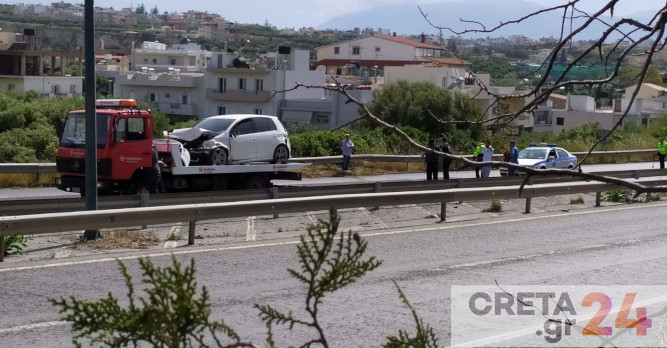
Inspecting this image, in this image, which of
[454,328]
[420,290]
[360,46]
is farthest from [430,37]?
[360,46]

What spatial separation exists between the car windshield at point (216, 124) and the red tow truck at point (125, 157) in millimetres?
1286

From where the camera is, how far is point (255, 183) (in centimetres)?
2250

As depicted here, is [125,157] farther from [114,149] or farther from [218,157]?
[218,157]

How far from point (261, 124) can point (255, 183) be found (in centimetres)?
175

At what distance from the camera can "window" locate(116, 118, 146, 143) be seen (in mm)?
20328

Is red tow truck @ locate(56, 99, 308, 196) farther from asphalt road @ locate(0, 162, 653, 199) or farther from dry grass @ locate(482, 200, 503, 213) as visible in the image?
dry grass @ locate(482, 200, 503, 213)

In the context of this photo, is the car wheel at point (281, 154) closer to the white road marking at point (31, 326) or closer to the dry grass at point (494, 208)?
the dry grass at point (494, 208)

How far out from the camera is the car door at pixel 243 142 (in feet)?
74.0

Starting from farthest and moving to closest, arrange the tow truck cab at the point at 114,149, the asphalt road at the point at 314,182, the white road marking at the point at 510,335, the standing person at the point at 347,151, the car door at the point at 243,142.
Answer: the standing person at the point at 347,151, the car door at the point at 243,142, the asphalt road at the point at 314,182, the tow truck cab at the point at 114,149, the white road marking at the point at 510,335

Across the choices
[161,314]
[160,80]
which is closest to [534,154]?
[161,314]

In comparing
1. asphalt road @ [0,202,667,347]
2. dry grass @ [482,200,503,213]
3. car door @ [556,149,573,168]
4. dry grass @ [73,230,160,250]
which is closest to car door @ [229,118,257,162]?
dry grass @ [482,200,503,213]

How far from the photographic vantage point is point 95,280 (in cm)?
1051

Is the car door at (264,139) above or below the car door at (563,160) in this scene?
above

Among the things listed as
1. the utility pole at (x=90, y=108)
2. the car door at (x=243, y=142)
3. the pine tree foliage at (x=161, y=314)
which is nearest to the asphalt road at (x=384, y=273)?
the utility pole at (x=90, y=108)
